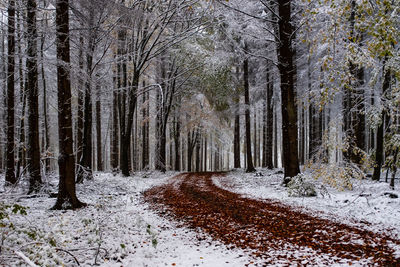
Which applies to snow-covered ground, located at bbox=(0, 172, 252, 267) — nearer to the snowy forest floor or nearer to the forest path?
the snowy forest floor

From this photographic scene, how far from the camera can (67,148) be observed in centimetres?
700

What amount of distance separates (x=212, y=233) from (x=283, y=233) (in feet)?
4.47

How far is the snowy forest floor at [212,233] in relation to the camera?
3.74m

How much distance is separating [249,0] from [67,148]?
497 inches

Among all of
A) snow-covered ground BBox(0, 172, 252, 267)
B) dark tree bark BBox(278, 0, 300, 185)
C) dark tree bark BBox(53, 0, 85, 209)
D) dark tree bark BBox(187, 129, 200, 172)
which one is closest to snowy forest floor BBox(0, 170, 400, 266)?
snow-covered ground BBox(0, 172, 252, 267)

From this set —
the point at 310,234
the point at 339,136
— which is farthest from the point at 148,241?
the point at 339,136

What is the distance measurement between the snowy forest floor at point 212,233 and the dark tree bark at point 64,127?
600 mm

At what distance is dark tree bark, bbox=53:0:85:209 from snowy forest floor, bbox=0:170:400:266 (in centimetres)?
60

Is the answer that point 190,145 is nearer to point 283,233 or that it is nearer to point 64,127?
point 64,127

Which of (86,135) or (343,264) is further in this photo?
(86,135)

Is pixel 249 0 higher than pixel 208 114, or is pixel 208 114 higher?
pixel 249 0

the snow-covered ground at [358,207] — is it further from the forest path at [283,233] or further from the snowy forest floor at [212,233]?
the forest path at [283,233]

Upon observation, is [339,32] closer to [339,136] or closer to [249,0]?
[339,136]

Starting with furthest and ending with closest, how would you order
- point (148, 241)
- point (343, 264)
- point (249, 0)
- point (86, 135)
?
point (249, 0) → point (86, 135) → point (148, 241) → point (343, 264)
